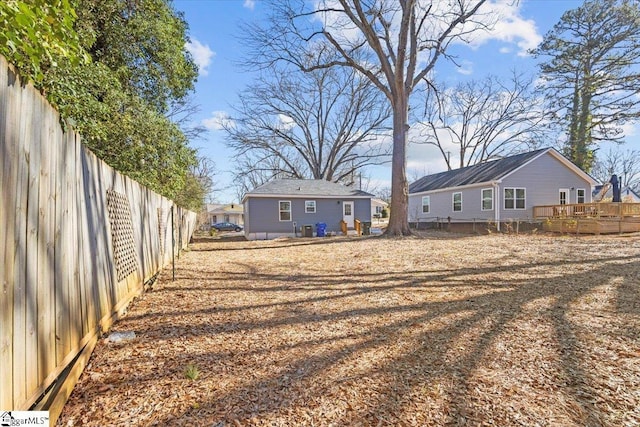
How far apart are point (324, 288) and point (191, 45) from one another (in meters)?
11.4

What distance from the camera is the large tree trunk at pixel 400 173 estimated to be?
13992mm

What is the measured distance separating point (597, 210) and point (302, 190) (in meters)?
14.0

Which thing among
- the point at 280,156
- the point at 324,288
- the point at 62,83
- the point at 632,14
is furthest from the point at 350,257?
the point at 632,14

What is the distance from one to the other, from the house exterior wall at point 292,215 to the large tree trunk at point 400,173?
201 inches

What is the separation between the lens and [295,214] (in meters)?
18.4

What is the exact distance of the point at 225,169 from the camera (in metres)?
32.2

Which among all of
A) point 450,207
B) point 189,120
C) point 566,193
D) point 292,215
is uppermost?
point 189,120

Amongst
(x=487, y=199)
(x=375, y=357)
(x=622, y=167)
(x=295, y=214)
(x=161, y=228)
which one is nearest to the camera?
(x=375, y=357)

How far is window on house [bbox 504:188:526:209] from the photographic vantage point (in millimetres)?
17391

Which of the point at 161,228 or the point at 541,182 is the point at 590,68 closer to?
the point at 541,182

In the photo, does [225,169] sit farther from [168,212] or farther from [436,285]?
[436,285]

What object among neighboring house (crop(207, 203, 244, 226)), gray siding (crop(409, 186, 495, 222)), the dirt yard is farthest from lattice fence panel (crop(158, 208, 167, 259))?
neighboring house (crop(207, 203, 244, 226))

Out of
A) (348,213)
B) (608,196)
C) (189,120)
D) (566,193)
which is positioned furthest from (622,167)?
(189,120)

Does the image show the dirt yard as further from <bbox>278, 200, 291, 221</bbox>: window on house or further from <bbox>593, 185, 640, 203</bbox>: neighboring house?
<bbox>593, 185, 640, 203</bbox>: neighboring house
